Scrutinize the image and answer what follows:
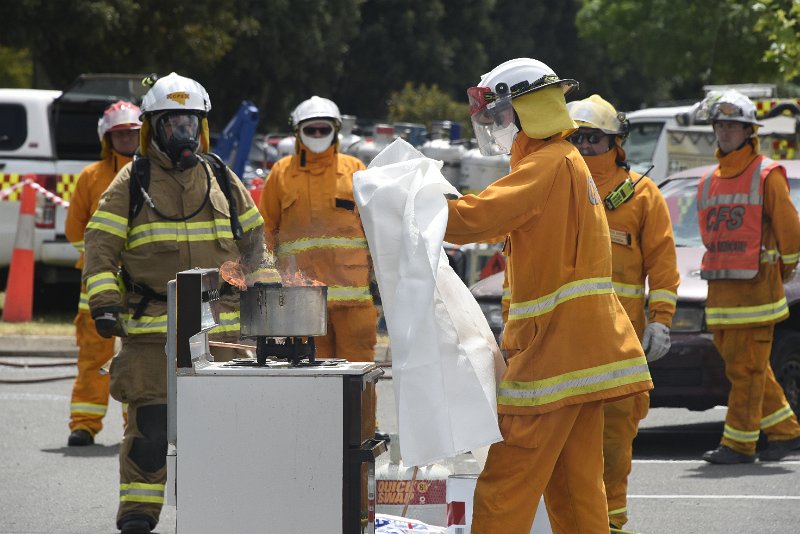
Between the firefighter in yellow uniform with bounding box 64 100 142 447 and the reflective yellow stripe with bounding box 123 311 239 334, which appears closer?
the reflective yellow stripe with bounding box 123 311 239 334

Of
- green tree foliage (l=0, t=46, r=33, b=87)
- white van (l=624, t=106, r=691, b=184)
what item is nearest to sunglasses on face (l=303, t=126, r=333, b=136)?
white van (l=624, t=106, r=691, b=184)

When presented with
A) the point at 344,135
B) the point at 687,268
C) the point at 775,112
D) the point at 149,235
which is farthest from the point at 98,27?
the point at 149,235

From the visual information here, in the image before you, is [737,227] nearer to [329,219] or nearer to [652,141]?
[329,219]

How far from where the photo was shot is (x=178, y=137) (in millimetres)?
6699

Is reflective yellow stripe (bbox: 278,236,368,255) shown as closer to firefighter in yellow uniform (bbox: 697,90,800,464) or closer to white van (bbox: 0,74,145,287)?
firefighter in yellow uniform (bbox: 697,90,800,464)

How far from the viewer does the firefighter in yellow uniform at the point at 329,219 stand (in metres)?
8.32

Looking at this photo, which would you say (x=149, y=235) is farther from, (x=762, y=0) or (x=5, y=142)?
(x=762, y=0)

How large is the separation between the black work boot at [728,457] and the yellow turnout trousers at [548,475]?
11.9ft

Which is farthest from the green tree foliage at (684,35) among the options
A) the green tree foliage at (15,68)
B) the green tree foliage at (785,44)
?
the green tree foliage at (785,44)

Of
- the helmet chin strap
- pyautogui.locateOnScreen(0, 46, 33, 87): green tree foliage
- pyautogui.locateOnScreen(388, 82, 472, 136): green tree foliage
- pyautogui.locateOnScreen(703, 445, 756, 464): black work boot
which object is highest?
pyautogui.locateOnScreen(0, 46, 33, 87): green tree foliage

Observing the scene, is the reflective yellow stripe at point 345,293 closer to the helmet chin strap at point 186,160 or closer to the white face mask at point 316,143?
the white face mask at point 316,143

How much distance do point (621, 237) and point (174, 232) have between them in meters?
2.02

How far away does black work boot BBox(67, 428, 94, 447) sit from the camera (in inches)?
364

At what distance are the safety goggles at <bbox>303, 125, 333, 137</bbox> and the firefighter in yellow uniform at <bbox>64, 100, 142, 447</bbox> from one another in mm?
1174
